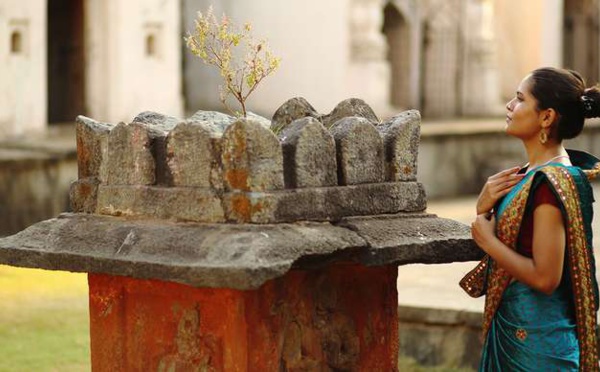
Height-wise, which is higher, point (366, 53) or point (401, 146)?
point (366, 53)

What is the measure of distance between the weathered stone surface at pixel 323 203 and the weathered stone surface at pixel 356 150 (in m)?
0.03

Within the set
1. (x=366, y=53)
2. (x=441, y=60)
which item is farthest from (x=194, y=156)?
(x=441, y=60)

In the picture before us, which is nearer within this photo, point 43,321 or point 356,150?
point 356,150

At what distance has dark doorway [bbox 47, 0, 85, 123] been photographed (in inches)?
591

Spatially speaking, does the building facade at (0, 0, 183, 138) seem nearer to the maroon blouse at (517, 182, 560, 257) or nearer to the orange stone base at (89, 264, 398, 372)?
the orange stone base at (89, 264, 398, 372)

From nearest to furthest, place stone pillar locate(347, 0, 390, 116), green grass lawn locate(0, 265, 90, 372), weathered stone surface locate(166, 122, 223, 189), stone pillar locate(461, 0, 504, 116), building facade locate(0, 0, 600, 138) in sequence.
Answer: weathered stone surface locate(166, 122, 223, 189), green grass lawn locate(0, 265, 90, 372), building facade locate(0, 0, 600, 138), stone pillar locate(347, 0, 390, 116), stone pillar locate(461, 0, 504, 116)

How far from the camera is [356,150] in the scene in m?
3.86

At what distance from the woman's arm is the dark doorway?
1161 centimetres

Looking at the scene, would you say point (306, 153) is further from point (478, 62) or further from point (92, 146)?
point (478, 62)

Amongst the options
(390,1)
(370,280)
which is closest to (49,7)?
(390,1)

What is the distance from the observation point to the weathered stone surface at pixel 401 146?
3980mm

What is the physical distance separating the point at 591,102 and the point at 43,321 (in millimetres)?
4352

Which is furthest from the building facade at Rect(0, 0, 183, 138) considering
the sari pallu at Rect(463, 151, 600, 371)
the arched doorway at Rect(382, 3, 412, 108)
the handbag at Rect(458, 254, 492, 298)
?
the sari pallu at Rect(463, 151, 600, 371)

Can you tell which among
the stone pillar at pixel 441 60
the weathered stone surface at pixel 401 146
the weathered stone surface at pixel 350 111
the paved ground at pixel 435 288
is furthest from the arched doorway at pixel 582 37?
the weathered stone surface at pixel 401 146
